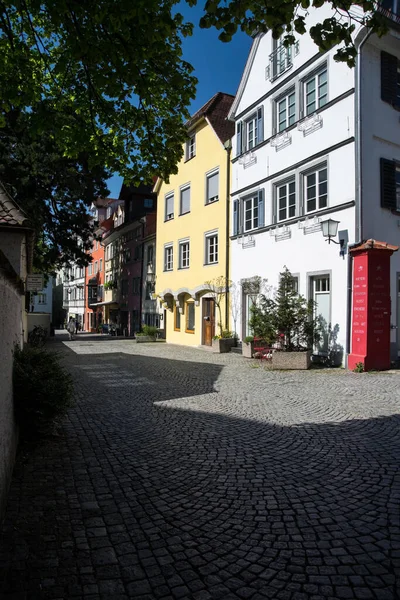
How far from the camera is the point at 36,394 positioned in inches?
201

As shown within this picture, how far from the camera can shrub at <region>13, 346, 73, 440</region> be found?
507 cm

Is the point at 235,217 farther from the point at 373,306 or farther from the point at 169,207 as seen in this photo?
the point at 373,306

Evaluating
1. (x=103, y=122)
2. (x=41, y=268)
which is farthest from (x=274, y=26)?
(x=41, y=268)

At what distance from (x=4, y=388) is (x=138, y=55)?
3.81 meters

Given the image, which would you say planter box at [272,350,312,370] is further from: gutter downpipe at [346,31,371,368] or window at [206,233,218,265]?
window at [206,233,218,265]

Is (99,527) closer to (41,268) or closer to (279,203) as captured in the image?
(279,203)

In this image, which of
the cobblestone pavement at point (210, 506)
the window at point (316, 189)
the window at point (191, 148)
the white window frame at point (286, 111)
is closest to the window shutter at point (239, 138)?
the white window frame at point (286, 111)

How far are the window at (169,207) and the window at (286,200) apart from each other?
33.6 feet

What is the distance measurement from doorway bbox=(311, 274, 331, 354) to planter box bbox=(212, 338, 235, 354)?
5029 mm

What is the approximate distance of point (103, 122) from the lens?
6.52 metres

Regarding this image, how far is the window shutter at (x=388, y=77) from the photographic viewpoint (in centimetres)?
1314

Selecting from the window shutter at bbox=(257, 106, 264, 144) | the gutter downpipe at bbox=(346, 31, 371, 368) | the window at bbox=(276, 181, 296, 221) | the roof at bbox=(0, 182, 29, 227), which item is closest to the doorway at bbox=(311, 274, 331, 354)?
the gutter downpipe at bbox=(346, 31, 371, 368)

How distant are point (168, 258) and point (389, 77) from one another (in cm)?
1550

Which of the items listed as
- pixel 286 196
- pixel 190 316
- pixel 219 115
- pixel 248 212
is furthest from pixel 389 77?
pixel 190 316
